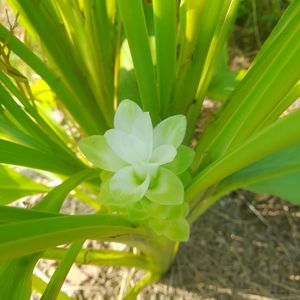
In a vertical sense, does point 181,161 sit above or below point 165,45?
below

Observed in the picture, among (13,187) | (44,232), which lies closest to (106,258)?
(13,187)

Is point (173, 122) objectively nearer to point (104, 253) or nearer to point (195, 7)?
point (195, 7)

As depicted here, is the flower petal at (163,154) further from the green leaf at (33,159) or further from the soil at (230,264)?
the soil at (230,264)

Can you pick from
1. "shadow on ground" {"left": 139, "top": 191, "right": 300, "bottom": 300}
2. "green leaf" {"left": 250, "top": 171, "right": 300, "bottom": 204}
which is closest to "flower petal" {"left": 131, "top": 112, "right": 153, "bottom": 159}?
"green leaf" {"left": 250, "top": 171, "right": 300, "bottom": 204}

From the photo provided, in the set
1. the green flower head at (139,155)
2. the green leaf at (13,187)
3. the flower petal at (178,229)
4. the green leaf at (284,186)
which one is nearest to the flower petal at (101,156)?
the green flower head at (139,155)

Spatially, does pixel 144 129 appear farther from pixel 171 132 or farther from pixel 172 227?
pixel 172 227

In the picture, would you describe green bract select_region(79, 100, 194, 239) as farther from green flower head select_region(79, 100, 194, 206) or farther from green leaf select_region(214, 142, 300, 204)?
green leaf select_region(214, 142, 300, 204)
